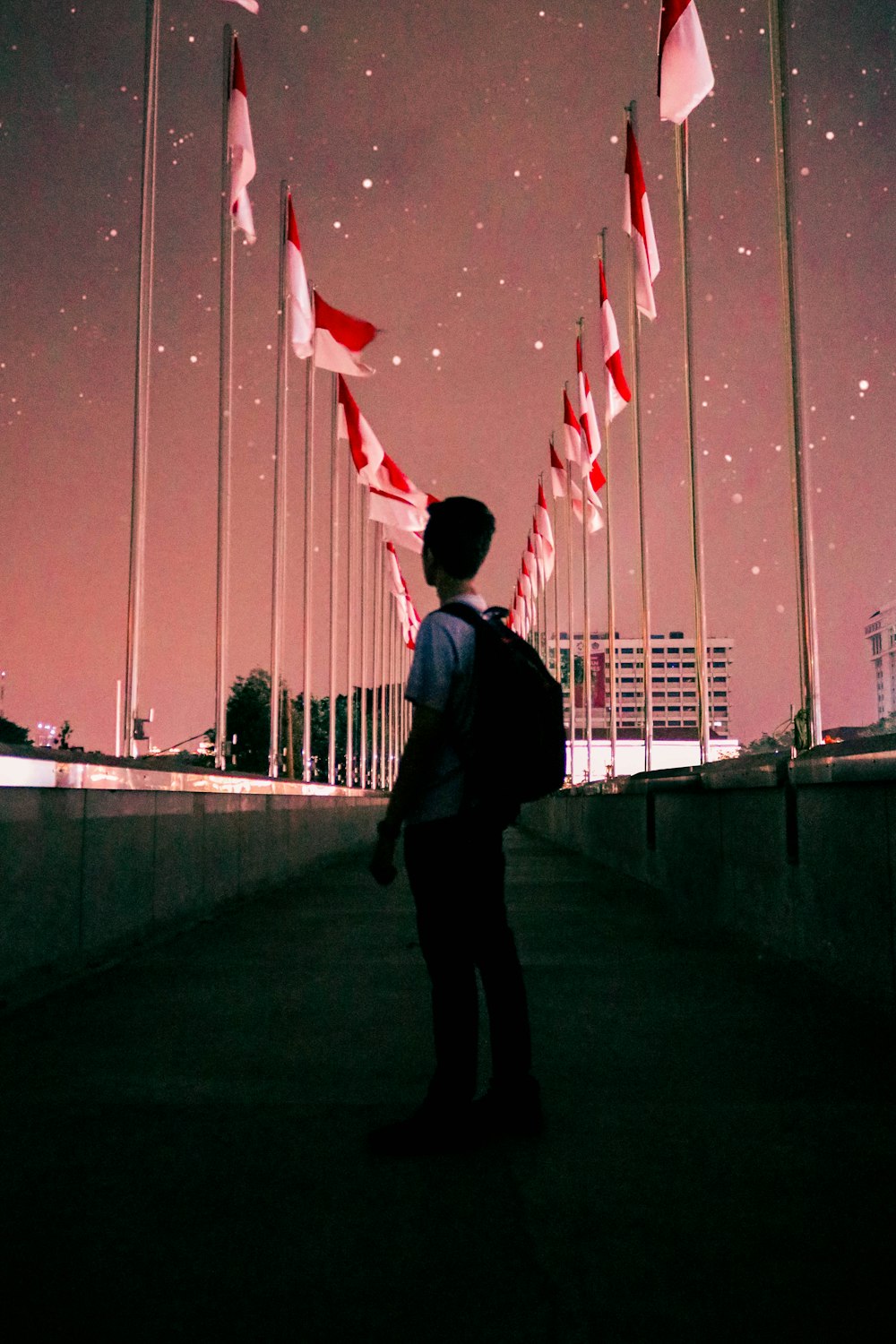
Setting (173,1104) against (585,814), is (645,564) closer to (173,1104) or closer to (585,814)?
(585,814)

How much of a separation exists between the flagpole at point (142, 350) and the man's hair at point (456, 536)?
1050cm

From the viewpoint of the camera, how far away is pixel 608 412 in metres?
23.0

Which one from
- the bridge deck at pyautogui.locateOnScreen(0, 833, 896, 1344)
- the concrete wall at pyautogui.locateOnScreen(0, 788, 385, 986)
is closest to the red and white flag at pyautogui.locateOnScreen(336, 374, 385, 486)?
the concrete wall at pyautogui.locateOnScreen(0, 788, 385, 986)

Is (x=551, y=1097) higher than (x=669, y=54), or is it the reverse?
Answer: (x=669, y=54)

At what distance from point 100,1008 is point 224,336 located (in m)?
16.9

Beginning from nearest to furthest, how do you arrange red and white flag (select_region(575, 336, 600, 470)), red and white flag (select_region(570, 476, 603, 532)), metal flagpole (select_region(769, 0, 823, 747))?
metal flagpole (select_region(769, 0, 823, 747))
red and white flag (select_region(575, 336, 600, 470))
red and white flag (select_region(570, 476, 603, 532))

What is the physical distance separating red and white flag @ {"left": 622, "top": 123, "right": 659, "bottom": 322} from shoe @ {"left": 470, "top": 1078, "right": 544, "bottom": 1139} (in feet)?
53.5

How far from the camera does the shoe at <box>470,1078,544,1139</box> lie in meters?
4.27

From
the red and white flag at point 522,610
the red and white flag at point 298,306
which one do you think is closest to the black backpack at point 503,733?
the red and white flag at point 298,306

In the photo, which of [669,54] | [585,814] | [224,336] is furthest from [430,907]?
[585,814]

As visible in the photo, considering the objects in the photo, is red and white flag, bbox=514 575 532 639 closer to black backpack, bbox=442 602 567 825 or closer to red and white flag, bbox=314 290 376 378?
red and white flag, bbox=314 290 376 378

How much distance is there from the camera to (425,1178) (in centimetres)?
381

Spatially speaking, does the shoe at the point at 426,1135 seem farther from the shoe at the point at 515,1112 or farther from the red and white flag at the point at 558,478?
the red and white flag at the point at 558,478

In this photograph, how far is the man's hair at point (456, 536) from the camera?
440cm
